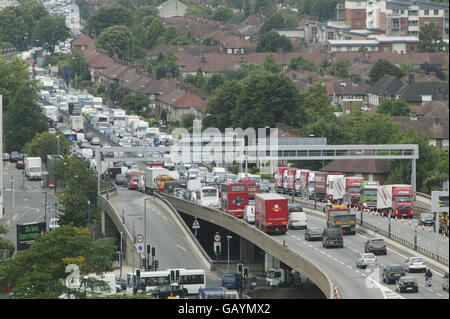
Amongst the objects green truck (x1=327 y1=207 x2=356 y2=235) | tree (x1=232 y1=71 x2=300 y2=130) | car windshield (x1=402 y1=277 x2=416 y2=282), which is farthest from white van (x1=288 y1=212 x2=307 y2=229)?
tree (x1=232 y1=71 x2=300 y2=130)

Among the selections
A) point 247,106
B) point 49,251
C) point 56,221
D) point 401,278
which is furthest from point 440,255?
point 247,106

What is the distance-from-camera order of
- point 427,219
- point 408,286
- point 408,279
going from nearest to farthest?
point 408,286
point 408,279
point 427,219

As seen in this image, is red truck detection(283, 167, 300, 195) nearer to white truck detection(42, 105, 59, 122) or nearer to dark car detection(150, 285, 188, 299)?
dark car detection(150, 285, 188, 299)

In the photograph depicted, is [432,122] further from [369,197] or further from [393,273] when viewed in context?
[393,273]

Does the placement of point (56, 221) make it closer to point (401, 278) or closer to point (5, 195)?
point (5, 195)

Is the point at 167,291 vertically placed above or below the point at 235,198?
below

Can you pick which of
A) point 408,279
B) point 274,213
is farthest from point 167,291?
point 408,279

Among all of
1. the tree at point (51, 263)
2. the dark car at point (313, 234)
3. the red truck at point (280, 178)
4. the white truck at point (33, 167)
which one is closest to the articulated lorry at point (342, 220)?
the dark car at point (313, 234)
